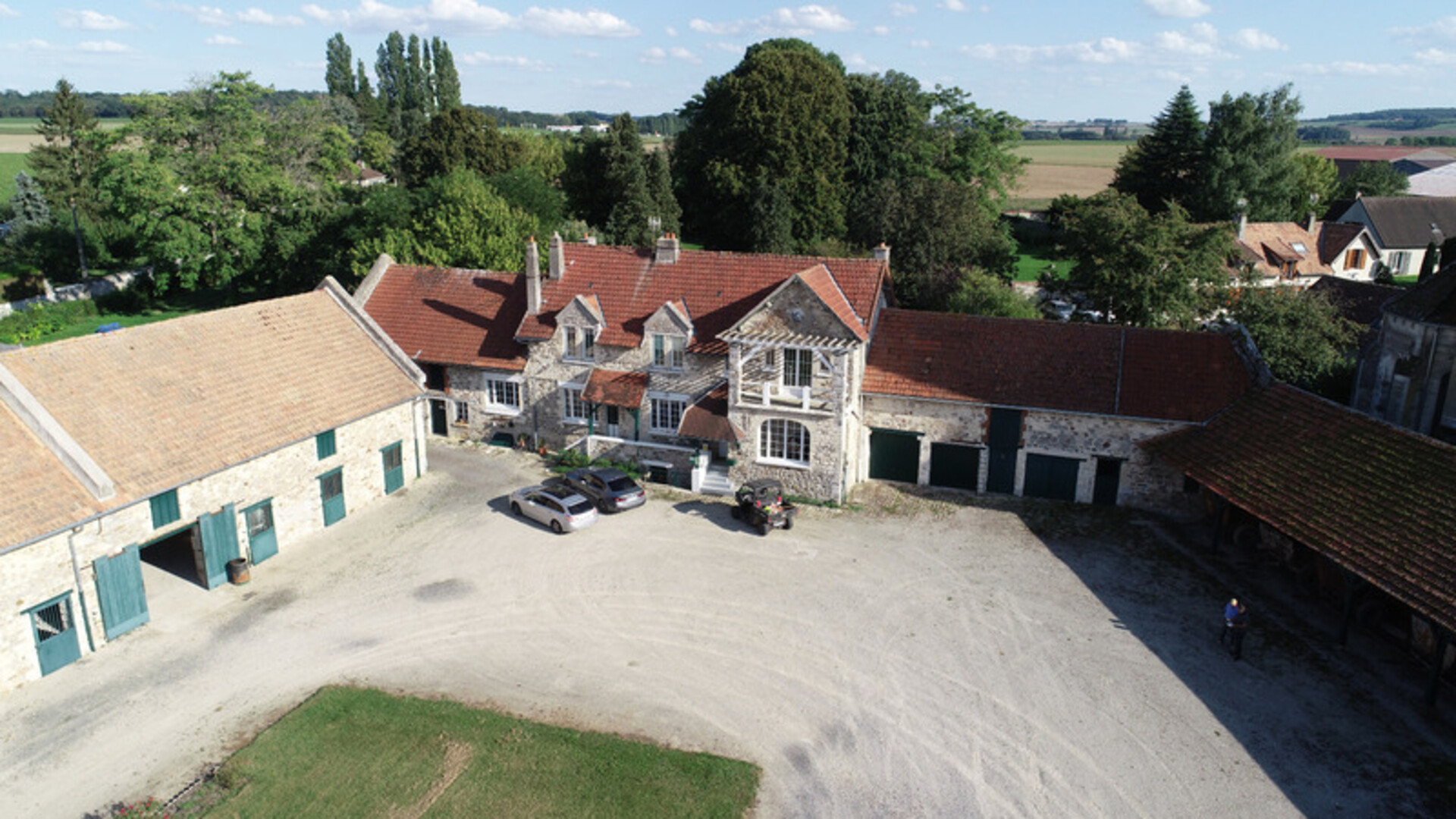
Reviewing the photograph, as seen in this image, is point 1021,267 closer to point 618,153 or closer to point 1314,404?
point 618,153

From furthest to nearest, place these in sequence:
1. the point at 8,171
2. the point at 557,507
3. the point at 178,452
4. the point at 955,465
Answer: the point at 8,171 → the point at 955,465 → the point at 557,507 → the point at 178,452

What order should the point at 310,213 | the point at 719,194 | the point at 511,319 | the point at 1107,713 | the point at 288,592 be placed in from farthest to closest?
1. the point at 719,194
2. the point at 310,213
3. the point at 511,319
4. the point at 288,592
5. the point at 1107,713

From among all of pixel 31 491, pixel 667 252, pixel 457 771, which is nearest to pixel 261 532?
pixel 31 491

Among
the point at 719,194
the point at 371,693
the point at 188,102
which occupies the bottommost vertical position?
the point at 371,693

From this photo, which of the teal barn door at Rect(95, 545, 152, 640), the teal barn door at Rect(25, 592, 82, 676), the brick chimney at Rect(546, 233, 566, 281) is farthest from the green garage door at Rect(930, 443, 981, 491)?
the teal barn door at Rect(25, 592, 82, 676)

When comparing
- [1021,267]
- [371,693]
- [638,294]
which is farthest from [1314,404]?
[1021,267]

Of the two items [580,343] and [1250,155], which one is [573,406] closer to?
[580,343]

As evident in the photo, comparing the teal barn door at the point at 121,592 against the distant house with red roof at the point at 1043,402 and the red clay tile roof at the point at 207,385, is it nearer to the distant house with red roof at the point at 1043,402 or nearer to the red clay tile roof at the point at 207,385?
the red clay tile roof at the point at 207,385
